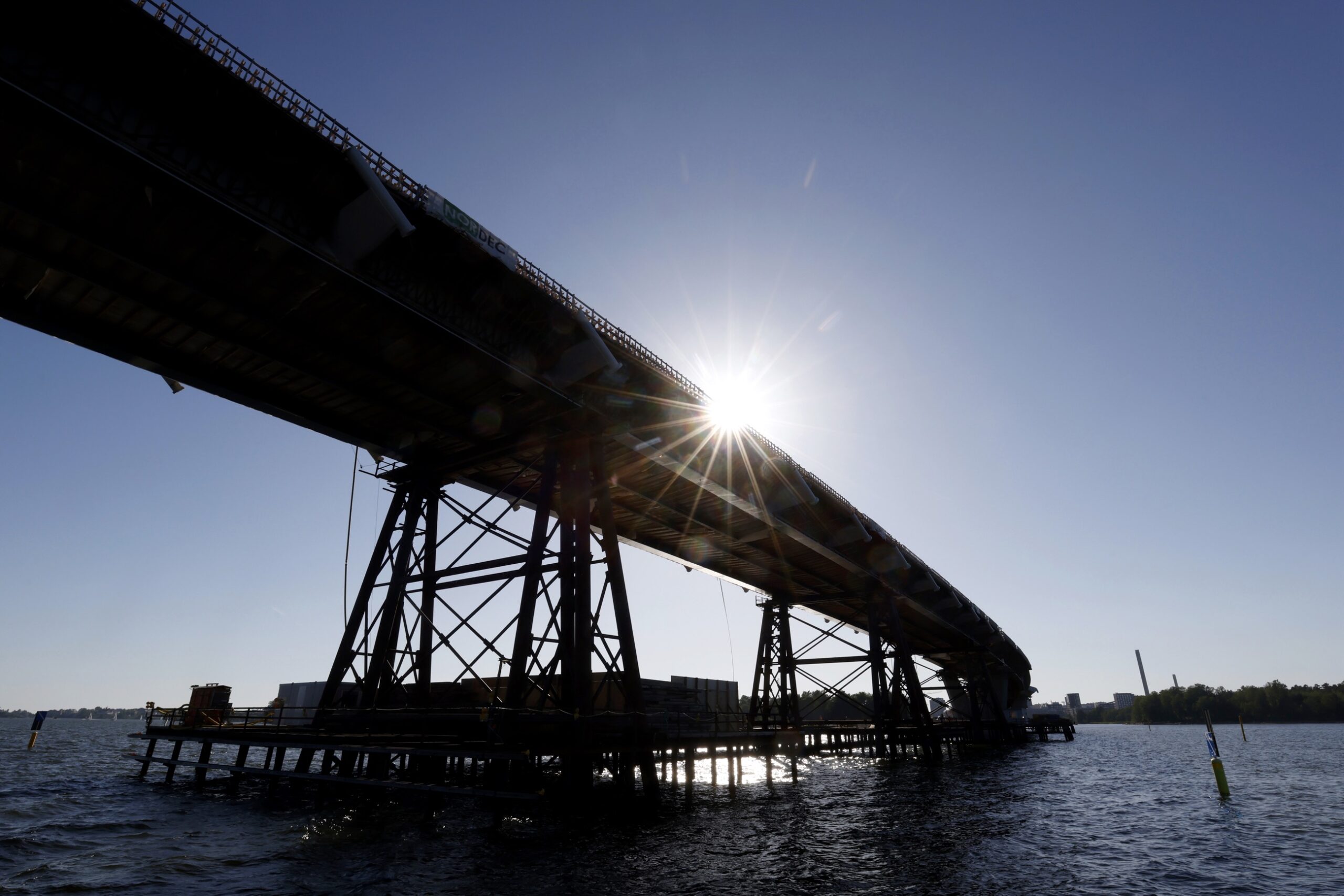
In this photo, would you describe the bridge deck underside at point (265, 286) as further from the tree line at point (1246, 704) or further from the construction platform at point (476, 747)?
the tree line at point (1246, 704)

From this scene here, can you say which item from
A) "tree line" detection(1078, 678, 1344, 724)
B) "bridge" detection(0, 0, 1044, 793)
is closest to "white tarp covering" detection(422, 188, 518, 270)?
"bridge" detection(0, 0, 1044, 793)

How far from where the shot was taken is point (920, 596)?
156 ft

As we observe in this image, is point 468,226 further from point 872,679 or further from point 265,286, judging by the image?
point 872,679

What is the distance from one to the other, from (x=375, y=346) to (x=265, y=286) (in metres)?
3.10

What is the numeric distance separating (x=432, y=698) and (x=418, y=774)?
9.05 ft

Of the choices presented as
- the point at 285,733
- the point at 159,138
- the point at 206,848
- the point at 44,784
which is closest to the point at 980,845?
the point at 206,848

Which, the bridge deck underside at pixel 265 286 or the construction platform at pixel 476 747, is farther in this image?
the construction platform at pixel 476 747

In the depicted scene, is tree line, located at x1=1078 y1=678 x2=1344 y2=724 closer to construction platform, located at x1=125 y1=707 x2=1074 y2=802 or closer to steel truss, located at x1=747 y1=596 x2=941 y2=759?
steel truss, located at x1=747 y1=596 x2=941 y2=759

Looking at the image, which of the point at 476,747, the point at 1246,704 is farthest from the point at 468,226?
the point at 1246,704

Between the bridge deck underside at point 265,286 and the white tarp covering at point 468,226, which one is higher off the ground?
the white tarp covering at point 468,226

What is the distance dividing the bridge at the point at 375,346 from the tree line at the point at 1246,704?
15062 centimetres

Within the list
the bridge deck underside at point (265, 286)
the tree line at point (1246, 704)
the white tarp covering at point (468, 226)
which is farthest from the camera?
the tree line at point (1246, 704)

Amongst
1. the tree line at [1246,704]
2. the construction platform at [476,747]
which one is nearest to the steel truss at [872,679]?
the construction platform at [476,747]

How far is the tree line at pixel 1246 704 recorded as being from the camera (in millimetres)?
126375
